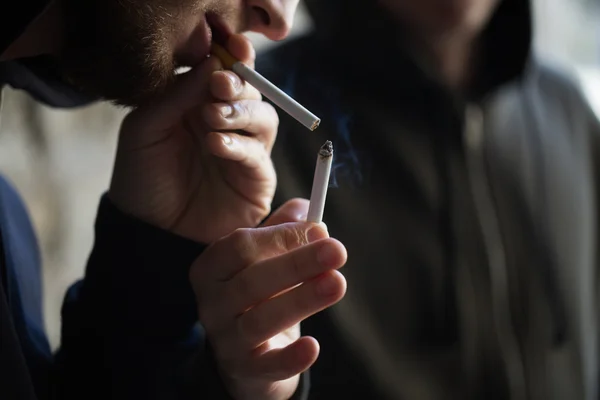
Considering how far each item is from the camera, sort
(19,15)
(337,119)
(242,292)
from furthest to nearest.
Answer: (337,119) < (242,292) < (19,15)

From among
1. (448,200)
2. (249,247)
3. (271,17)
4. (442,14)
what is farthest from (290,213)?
(442,14)

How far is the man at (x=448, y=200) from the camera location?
2.46 ft

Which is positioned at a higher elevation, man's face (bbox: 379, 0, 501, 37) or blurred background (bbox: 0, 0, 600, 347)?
man's face (bbox: 379, 0, 501, 37)

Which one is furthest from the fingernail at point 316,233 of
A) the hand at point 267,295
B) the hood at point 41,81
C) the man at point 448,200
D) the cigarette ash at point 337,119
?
the hood at point 41,81

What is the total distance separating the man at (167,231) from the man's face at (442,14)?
1.28 feet

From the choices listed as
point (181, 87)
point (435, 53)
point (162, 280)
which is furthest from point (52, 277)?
point (435, 53)

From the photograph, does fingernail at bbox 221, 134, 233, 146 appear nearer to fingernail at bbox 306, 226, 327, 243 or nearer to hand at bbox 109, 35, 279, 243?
hand at bbox 109, 35, 279, 243

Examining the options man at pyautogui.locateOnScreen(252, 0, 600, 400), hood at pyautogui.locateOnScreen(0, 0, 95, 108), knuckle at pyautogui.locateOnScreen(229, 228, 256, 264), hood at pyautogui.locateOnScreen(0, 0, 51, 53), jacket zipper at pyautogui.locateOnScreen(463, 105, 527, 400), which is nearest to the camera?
hood at pyautogui.locateOnScreen(0, 0, 51, 53)

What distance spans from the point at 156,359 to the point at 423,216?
47cm

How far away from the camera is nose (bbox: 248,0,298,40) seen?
513mm

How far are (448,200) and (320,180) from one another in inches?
20.6

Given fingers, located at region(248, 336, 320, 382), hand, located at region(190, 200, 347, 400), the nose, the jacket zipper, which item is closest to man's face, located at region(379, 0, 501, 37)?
the jacket zipper

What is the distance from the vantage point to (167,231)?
22.7 inches

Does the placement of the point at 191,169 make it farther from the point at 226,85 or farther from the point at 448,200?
the point at 448,200
